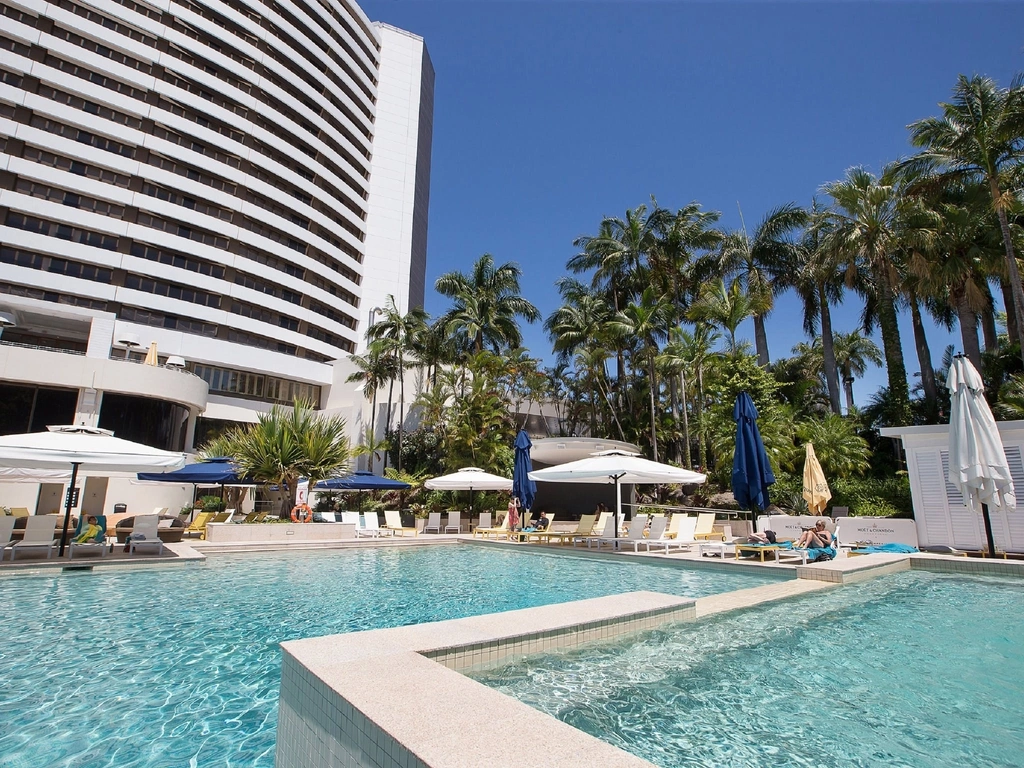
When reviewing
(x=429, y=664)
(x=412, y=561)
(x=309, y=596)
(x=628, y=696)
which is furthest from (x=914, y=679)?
(x=412, y=561)

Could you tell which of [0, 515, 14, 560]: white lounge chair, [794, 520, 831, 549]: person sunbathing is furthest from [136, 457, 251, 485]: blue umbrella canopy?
[794, 520, 831, 549]: person sunbathing

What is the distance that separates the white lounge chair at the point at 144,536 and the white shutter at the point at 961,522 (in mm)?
17425

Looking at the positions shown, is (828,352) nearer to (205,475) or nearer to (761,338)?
(761,338)

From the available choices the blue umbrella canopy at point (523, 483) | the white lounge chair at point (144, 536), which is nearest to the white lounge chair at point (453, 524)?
the blue umbrella canopy at point (523, 483)

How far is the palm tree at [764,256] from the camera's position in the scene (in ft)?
90.5

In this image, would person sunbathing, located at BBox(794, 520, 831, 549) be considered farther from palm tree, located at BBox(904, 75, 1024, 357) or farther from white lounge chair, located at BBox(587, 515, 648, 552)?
palm tree, located at BBox(904, 75, 1024, 357)

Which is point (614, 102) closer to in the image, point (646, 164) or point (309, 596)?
point (646, 164)

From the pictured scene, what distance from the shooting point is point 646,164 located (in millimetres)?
22203

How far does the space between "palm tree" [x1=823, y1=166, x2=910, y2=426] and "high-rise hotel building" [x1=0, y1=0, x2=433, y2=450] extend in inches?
1186

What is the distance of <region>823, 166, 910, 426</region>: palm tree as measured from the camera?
66.6 feet

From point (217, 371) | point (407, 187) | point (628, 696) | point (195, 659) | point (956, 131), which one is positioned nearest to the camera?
point (628, 696)

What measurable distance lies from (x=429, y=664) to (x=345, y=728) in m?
0.80

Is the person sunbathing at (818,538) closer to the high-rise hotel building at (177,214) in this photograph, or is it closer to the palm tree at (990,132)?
the palm tree at (990,132)

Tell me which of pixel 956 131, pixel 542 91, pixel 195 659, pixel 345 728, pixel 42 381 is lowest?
pixel 195 659
